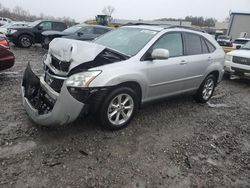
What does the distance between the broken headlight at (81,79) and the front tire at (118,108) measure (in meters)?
0.40

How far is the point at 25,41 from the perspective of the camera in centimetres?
1302

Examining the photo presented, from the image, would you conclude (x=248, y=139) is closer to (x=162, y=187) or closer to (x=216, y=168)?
(x=216, y=168)

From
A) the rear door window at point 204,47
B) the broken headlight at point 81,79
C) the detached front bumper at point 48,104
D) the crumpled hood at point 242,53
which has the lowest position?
the detached front bumper at point 48,104

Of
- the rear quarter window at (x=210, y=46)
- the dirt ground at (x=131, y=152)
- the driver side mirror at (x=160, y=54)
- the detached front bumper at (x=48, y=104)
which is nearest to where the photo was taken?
the dirt ground at (x=131, y=152)

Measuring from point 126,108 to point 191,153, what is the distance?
1216 millimetres

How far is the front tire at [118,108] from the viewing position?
11.8 ft

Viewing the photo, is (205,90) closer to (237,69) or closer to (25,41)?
(237,69)

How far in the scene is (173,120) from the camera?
181 inches

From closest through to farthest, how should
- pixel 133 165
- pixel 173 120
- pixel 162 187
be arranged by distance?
pixel 162 187, pixel 133 165, pixel 173 120

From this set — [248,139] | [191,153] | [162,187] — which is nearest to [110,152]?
[162,187]

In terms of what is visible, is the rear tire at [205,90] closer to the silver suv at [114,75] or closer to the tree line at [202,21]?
the silver suv at [114,75]

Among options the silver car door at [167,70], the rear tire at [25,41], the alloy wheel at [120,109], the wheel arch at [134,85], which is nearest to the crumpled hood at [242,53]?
the silver car door at [167,70]

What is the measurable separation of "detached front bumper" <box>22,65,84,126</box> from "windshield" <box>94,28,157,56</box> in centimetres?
133

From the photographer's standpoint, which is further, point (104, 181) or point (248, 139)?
point (248, 139)
